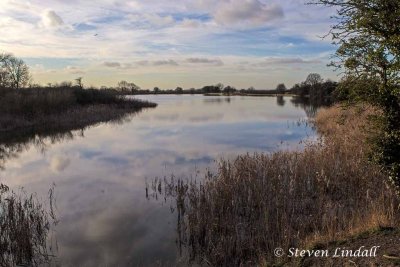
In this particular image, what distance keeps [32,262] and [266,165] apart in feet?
21.0

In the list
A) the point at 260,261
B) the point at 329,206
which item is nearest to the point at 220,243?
the point at 260,261

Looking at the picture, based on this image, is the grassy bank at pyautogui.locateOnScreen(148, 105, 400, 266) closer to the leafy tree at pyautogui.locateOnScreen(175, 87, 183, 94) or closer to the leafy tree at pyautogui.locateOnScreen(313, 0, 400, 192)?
the leafy tree at pyautogui.locateOnScreen(313, 0, 400, 192)

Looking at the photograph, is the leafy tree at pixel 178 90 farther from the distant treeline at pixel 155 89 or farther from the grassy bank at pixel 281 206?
the grassy bank at pixel 281 206

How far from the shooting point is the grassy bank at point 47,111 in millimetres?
29266

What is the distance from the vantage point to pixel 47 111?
33469mm

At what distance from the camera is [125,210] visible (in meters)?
10.4

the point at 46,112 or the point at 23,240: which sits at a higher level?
the point at 46,112

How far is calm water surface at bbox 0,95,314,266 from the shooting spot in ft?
26.5

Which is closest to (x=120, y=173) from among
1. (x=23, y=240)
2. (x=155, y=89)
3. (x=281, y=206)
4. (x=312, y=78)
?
(x=23, y=240)

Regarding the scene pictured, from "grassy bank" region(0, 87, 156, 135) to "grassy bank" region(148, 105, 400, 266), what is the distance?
2152cm

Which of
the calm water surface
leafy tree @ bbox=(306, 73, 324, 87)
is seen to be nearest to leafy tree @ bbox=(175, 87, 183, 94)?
leafy tree @ bbox=(306, 73, 324, 87)

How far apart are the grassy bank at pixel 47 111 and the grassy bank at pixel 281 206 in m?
21.5

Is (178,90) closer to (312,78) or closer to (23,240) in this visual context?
(312,78)

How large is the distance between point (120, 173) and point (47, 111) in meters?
21.0
